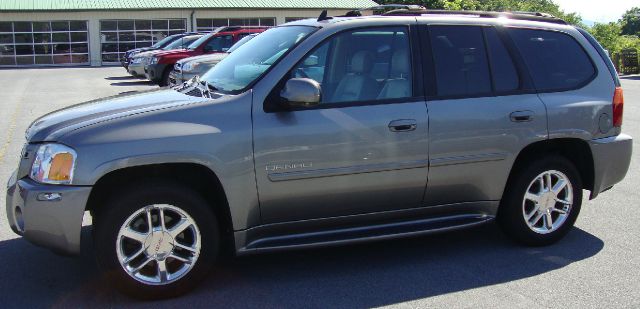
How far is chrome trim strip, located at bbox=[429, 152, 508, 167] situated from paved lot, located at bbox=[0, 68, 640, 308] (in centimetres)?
74

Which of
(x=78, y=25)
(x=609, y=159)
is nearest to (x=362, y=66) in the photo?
(x=609, y=159)

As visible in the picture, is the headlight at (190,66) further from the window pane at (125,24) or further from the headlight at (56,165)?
the window pane at (125,24)

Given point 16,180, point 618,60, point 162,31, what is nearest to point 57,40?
point 162,31

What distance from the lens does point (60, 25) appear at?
35938 millimetres

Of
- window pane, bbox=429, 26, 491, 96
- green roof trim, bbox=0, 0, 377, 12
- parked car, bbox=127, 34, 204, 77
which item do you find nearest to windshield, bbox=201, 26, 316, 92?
window pane, bbox=429, 26, 491, 96

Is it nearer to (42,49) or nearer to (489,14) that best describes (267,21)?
(42,49)

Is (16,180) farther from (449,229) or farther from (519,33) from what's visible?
(519,33)

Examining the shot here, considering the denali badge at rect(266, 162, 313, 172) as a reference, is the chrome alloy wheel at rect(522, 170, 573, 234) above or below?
below

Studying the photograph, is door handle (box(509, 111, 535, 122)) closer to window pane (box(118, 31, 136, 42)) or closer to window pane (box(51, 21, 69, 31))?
window pane (box(118, 31, 136, 42))

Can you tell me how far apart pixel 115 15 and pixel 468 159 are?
112ft

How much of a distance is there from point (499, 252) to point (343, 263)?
1.22m

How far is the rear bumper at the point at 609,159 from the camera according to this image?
525cm

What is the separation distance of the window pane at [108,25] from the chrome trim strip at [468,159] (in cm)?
3446

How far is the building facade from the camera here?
1390 inches
